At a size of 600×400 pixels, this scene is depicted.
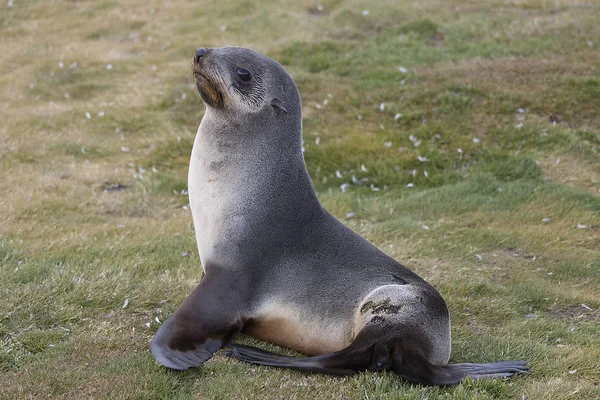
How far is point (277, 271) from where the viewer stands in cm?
505

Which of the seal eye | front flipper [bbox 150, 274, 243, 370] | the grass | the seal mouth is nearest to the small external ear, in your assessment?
the seal eye

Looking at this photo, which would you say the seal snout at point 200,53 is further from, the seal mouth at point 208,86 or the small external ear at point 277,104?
the small external ear at point 277,104

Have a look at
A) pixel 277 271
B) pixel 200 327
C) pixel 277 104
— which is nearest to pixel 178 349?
pixel 200 327

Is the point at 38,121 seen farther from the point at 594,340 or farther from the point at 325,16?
the point at 594,340

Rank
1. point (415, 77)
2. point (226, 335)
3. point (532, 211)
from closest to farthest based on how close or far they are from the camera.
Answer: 1. point (226, 335)
2. point (532, 211)
3. point (415, 77)

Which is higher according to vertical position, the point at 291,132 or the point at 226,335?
the point at 291,132

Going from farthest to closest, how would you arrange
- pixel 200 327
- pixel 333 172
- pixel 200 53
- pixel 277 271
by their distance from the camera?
pixel 333 172 < pixel 200 53 < pixel 277 271 < pixel 200 327

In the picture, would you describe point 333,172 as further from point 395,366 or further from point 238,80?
point 395,366

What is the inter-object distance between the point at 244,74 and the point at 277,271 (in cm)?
148

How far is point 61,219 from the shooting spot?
7.73 meters

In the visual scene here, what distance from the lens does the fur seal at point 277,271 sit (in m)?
4.59

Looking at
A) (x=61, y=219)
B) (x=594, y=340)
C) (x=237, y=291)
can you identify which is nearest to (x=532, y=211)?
(x=594, y=340)

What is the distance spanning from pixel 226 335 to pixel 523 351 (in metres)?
2.04

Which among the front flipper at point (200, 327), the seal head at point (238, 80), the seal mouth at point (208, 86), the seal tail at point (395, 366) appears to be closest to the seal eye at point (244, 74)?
the seal head at point (238, 80)
